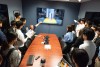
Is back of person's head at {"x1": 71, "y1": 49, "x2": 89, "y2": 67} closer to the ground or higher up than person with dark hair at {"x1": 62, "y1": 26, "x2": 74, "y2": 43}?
higher up

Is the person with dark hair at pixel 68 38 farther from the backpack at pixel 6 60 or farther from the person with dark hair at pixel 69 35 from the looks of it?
the backpack at pixel 6 60

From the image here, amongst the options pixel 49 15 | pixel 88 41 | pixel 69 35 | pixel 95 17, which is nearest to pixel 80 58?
pixel 88 41

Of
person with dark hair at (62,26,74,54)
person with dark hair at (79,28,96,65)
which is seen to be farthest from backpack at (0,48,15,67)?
person with dark hair at (62,26,74,54)

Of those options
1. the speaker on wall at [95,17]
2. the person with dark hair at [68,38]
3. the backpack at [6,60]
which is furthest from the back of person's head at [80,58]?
the speaker on wall at [95,17]

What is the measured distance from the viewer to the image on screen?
21.2ft

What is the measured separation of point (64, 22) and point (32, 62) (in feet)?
15.5

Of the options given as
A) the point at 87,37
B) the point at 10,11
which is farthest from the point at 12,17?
the point at 87,37

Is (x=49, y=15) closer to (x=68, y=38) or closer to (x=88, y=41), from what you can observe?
(x=68, y=38)

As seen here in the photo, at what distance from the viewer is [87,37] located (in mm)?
2059

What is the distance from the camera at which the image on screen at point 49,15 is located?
645cm

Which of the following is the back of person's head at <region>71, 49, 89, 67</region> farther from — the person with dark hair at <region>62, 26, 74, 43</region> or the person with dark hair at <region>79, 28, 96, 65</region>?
the person with dark hair at <region>62, 26, 74, 43</region>

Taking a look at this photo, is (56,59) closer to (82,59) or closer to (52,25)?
(82,59)

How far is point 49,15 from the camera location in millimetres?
6516

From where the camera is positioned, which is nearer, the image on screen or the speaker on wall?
the speaker on wall
